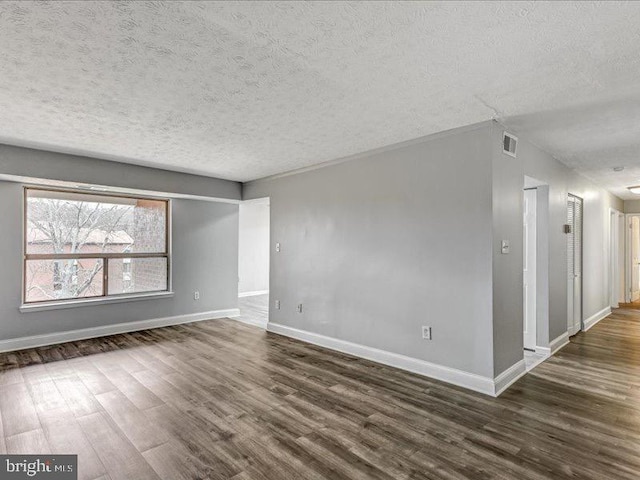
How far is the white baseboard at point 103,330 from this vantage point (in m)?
4.42

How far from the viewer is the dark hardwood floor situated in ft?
6.93

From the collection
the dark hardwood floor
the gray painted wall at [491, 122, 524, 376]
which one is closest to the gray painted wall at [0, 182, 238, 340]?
the dark hardwood floor

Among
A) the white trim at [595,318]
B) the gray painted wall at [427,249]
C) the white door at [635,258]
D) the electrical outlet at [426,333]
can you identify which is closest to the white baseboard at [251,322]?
the gray painted wall at [427,249]

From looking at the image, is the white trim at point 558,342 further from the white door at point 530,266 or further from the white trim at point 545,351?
the white door at point 530,266

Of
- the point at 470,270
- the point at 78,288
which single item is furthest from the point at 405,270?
the point at 78,288

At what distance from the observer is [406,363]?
3674 millimetres

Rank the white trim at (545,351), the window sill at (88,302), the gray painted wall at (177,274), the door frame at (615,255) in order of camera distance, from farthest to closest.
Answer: the door frame at (615,255)
the window sill at (88,302)
the gray painted wall at (177,274)
the white trim at (545,351)

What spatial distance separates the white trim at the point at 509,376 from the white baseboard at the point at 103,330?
15.6ft

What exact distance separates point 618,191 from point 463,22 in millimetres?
7237

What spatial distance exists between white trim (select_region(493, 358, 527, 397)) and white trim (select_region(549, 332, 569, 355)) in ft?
2.78

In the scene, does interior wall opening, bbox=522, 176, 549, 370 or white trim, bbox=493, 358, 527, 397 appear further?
interior wall opening, bbox=522, 176, 549, 370

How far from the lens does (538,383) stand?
3.34 meters

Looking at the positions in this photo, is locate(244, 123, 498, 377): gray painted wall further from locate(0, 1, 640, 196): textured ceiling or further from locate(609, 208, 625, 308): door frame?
locate(609, 208, 625, 308): door frame

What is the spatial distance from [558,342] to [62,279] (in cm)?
678
